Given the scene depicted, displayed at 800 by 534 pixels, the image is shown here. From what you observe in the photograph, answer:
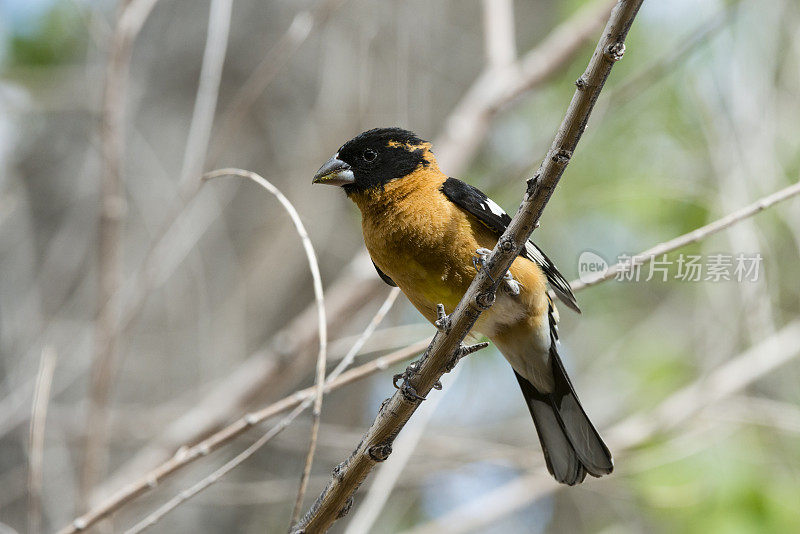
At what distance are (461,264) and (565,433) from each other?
80 cm

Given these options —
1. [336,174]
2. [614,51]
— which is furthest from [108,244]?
[614,51]

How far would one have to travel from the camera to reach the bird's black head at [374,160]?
3.05m

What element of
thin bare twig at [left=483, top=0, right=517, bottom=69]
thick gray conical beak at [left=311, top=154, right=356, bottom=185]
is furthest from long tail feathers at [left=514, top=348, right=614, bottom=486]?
thin bare twig at [left=483, top=0, right=517, bottom=69]

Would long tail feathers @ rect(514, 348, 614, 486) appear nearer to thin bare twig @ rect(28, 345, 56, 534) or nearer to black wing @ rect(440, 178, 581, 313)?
black wing @ rect(440, 178, 581, 313)

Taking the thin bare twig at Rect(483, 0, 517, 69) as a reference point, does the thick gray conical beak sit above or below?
below

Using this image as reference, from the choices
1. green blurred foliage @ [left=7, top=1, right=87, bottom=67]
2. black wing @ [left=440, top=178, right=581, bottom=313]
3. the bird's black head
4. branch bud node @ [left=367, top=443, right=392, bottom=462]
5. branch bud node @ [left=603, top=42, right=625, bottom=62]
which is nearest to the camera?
branch bud node @ [left=603, top=42, right=625, bottom=62]

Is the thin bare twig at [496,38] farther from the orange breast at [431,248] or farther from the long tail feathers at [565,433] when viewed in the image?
the long tail feathers at [565,433]

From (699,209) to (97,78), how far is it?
12.1 feet

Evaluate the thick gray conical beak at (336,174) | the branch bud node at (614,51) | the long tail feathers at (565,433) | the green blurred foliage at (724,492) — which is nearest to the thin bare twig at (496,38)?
the thick gray conical beak at (336,174)

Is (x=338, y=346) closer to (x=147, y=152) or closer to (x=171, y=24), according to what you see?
(x=147, y=152)

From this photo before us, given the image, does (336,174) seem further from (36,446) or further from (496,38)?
(496,38)

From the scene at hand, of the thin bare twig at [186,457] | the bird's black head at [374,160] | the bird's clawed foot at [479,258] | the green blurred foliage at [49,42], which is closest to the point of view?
the thin bare twig at [186,457]

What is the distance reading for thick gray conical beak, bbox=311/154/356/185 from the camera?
308 cm

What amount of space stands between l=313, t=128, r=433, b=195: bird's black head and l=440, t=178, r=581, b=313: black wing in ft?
0.86
